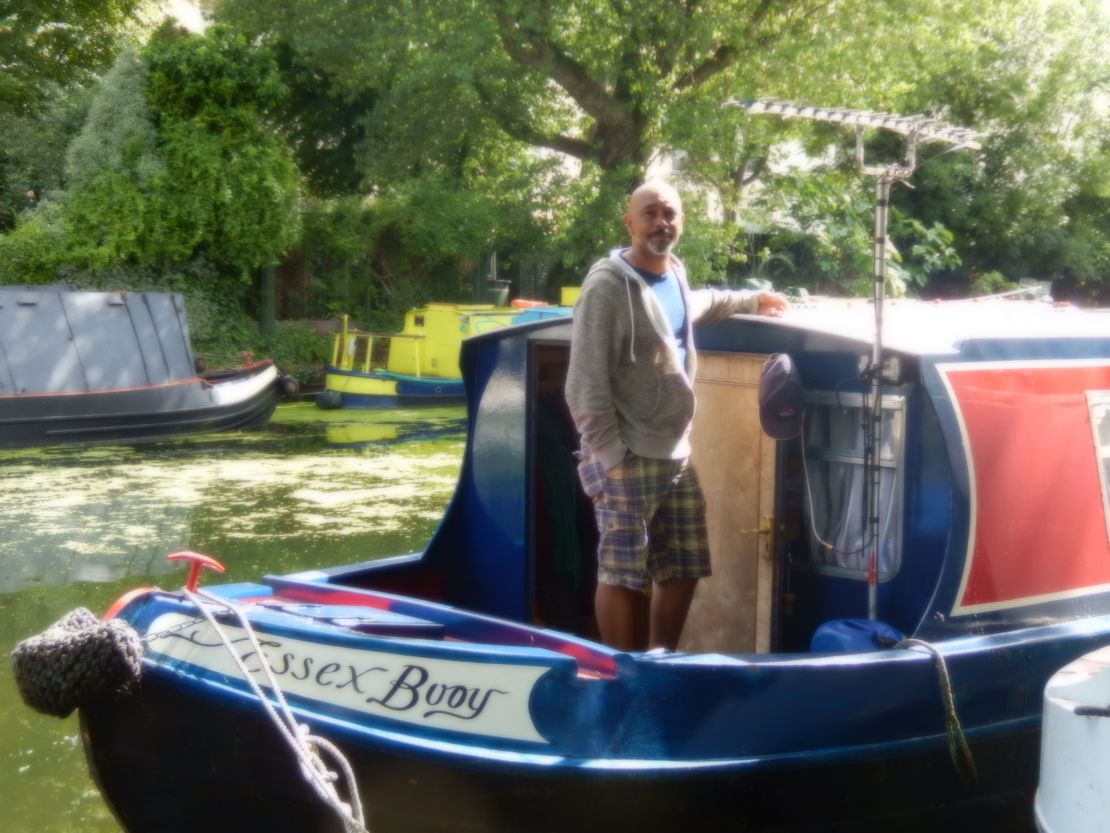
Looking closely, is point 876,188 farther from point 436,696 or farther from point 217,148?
point 217,148

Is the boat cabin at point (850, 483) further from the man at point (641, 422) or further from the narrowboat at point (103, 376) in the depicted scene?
the narrowboat at point (103, 376)

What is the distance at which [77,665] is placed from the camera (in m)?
3.92

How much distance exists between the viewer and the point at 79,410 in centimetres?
1484

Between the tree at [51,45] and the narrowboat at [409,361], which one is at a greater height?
the tree at [51,45]

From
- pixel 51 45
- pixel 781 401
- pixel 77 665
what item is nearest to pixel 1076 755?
pixel 781 401

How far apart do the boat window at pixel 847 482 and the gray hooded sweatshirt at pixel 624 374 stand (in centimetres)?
58

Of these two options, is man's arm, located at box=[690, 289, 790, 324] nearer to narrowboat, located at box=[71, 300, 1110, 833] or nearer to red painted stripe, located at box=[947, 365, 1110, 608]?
narrowboat, located at box=[71, 300, 1110, 833]

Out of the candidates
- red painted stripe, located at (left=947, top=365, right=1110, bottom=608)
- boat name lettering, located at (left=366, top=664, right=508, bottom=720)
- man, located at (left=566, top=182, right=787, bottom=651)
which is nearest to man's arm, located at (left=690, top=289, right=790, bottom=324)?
man, located at (left=566, top=182, right=787, bottom=651)

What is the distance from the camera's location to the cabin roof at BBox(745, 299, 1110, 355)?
15.0 ft

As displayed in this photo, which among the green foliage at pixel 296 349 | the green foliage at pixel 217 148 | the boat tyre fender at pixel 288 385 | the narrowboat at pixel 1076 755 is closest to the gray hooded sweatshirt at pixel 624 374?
the narrowboat at pixel 1076 755

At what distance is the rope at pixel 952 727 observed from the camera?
4219 mm

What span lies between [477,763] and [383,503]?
7516 mm

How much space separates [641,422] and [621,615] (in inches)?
25.4

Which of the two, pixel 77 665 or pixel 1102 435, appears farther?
pixel 1102 435
